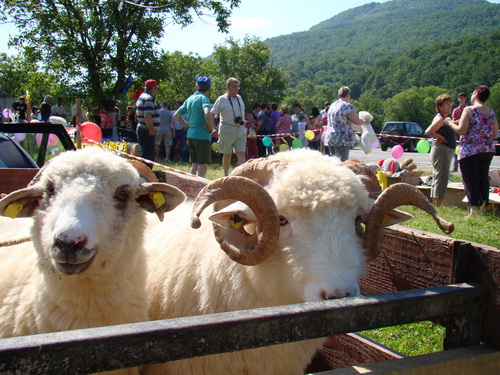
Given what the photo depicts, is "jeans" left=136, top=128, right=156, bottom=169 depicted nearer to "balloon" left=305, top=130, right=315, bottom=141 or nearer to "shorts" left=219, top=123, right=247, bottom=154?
"shorts" left=219, top=123, right=247, bottom=154

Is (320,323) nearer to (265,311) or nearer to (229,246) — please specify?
(265,311)

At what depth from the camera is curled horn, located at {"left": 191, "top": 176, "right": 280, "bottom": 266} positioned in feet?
6.75

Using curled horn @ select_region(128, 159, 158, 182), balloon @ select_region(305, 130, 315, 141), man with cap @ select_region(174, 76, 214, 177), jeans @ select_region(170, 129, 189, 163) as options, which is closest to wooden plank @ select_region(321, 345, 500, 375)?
curled horn @ select_region(128, 159, 158, 182)

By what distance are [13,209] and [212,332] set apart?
1.51 metres

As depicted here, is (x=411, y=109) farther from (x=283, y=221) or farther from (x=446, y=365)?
(x=446, y=365)

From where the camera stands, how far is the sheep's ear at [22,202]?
228 centimetres

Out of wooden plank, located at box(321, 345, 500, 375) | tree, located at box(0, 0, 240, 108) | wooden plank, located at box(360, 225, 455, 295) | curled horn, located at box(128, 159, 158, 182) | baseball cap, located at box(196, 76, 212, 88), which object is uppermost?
tree, located at box(0, 0, 240, 108)

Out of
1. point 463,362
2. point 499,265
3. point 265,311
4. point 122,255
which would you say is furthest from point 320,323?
point 122,255

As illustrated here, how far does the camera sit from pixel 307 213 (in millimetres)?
2145

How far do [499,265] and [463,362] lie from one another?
0.40 metres

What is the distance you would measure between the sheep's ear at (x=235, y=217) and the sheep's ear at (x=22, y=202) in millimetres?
953

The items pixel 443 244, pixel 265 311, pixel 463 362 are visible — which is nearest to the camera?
pixel 265 311

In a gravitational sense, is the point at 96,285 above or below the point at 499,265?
below

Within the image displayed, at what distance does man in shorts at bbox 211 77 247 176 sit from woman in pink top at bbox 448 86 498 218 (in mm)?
3690
